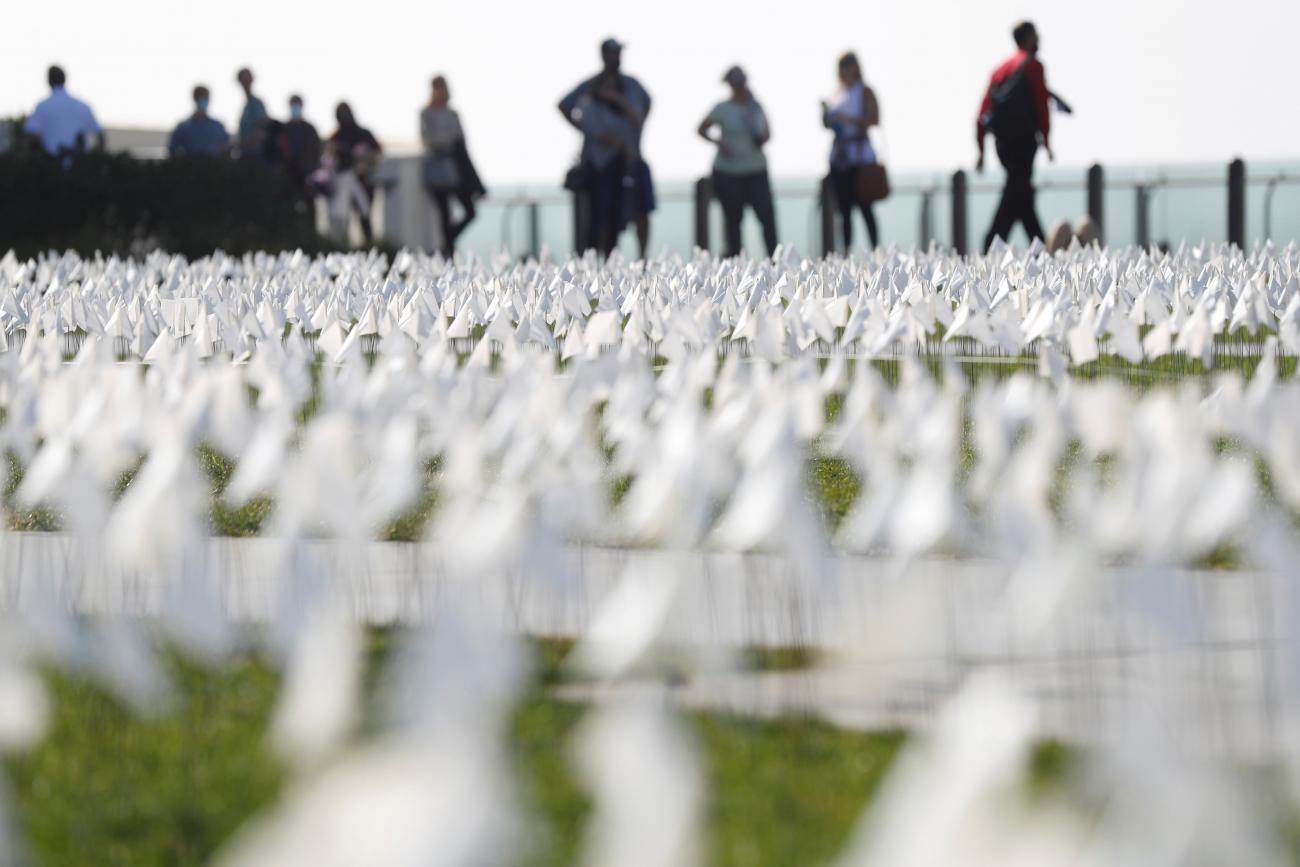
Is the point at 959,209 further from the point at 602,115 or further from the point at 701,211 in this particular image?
the point at 602,115

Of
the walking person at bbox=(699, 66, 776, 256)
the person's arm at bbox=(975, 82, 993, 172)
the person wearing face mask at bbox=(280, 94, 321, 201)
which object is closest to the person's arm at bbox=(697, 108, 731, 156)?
the walking person at bbox=(699, 66, 776, 256)

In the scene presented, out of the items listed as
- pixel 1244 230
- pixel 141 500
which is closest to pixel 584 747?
pixel 141 500

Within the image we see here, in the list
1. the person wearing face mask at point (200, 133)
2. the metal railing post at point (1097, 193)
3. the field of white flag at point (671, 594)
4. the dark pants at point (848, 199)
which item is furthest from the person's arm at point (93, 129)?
the field of white flag at point (671, 594)

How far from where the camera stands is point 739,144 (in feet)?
65.7

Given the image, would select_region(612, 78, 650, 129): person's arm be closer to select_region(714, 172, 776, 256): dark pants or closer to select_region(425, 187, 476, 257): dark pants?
select_region(714, 172, 776, 256): dark pants

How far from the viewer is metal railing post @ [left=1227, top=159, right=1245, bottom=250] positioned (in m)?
28.7

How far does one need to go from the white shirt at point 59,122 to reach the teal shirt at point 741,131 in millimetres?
6916

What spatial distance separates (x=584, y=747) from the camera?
4.65 m

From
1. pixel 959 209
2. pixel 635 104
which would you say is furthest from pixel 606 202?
pixel 959 209

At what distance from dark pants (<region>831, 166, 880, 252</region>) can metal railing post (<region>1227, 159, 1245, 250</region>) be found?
964 centimetres

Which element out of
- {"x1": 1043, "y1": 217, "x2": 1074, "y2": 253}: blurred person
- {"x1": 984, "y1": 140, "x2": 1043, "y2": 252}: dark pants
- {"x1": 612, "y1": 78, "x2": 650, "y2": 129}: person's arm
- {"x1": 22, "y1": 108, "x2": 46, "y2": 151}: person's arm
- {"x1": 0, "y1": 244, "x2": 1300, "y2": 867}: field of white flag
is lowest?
{"x1": 0, "y1": 244, "x2": 1300, "y2": 867}: field of white flag

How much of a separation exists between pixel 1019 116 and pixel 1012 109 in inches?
2.9

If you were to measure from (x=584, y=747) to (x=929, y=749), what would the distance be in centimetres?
64

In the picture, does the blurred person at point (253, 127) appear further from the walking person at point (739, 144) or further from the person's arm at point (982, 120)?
the person's arm at point (982, 120)
